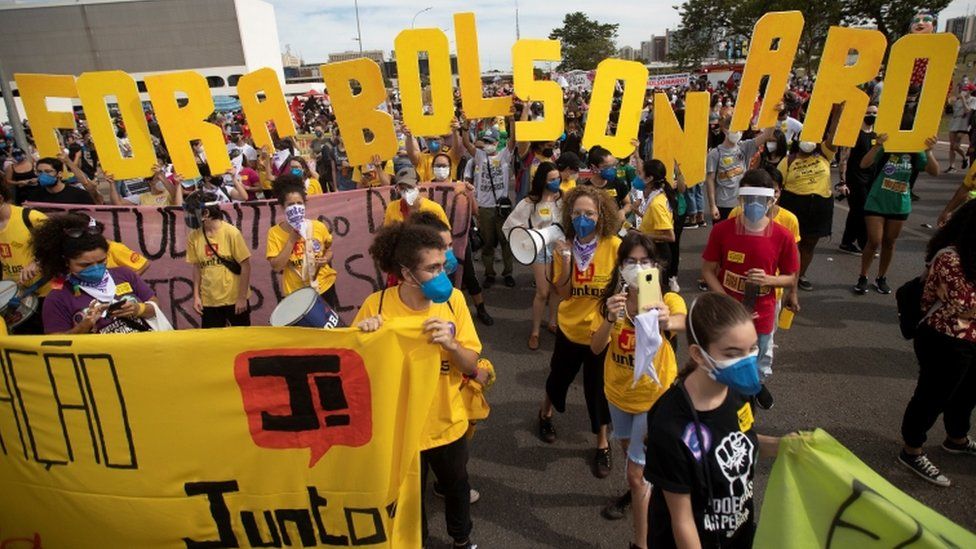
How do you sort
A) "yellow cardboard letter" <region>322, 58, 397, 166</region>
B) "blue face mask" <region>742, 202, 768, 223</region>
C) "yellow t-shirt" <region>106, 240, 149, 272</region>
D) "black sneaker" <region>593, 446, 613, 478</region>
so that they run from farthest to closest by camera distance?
"yellow cardboard letter" <region>322, 58, 397, 166</region> < "yellow t-shirt" <region>106, 240, 149, 272</region> < "blue face mask" <region>742, 202, 768, 223</region> < "black sneaker" <region>593, 446, 613, 478</region>

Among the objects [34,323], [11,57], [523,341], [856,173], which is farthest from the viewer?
[11,57]

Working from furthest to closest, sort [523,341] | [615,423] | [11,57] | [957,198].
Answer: [11,57] → [523,341] → [957,198] → [615,423]

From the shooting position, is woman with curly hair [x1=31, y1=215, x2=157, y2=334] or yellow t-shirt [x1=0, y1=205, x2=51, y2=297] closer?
woman with curly hair [x1=31, y1=215, x2=157, y2=334]

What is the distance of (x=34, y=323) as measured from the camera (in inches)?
165

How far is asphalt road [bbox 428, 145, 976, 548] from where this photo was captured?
3.24 metres

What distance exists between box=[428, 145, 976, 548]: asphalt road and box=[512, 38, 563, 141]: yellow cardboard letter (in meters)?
2.00

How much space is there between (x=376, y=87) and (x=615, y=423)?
3.98 metres

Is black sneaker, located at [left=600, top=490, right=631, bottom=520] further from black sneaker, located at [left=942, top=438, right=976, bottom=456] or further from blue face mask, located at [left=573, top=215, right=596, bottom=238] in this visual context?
black sneaker, located at [left=942, top=438, right=976, bottom=456]

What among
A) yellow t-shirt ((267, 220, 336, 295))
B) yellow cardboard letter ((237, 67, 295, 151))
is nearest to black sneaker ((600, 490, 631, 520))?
yellow t-shirt ((267, 220, 336, 295))

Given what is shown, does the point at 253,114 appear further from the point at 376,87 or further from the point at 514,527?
the point at 514,527

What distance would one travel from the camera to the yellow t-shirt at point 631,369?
2801 mm

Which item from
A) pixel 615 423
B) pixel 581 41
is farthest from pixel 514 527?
pixel 581 41

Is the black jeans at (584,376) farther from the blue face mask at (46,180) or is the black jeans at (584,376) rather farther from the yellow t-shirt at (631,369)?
the blue face mask at (46,180)

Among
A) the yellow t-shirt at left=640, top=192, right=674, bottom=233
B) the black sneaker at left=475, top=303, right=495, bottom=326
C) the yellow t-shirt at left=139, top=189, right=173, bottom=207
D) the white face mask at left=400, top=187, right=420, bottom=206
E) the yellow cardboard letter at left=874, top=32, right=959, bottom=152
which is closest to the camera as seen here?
the yellow cardboard letter at left=874, top=32, right=959, bottom=152
